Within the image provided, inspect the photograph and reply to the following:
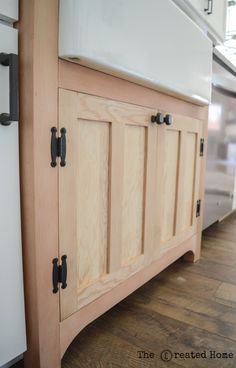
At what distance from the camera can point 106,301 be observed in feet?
2.47

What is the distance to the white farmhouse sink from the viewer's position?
534 millimetres

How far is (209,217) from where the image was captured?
4.95 ft

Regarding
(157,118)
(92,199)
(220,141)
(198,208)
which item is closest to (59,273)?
(92,199)

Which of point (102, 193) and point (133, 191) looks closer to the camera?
Answer: point (102, 193)

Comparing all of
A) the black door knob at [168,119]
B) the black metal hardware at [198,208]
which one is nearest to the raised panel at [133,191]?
the black door knob at [168,119]

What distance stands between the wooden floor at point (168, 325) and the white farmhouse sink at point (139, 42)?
0.69 m

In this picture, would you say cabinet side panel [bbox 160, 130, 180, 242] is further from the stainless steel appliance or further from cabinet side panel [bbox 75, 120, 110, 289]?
the stainless steel appliance

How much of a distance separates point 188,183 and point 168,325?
541mm

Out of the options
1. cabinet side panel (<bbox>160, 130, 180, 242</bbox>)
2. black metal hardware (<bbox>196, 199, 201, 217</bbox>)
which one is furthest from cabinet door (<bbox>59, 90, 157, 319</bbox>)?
black metal hardware (<bbox>196, 199, 201, 217</bbox>)

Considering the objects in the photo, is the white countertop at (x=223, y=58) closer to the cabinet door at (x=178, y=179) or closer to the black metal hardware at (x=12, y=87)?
the cabinet door at (x=178, y=179)

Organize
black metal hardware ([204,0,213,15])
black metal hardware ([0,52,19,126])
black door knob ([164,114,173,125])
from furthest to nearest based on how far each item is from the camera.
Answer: black metal hardware ([204,0,213,15])
black door knob ([164,114,173,125])
black metal hardware ([0,52,19,126])

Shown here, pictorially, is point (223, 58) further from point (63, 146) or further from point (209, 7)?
point (63, 146)

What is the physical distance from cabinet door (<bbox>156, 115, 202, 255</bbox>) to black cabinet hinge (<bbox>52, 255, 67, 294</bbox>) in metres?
0.42

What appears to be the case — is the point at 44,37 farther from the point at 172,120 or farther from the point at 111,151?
the point at 172,120
